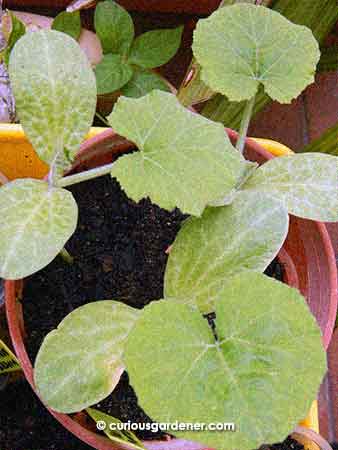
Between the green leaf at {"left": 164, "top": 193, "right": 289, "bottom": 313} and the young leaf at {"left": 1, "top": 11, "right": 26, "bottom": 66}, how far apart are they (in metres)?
0.30

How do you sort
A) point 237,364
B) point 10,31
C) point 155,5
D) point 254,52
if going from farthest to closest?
point 155,5 < point 10,31 < point 254,52 < point 237,364

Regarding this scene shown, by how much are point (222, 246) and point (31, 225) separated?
0.13m

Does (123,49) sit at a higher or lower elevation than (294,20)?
lower

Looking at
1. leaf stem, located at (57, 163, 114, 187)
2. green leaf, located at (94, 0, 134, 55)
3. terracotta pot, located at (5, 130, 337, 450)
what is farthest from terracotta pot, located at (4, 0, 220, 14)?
leaf stem, located at (57, 163, 114, 187)

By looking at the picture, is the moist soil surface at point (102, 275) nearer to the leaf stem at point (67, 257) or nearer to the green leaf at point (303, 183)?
the leaf stem at point (67, 257)

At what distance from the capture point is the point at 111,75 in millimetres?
683

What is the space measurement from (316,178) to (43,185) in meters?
0.20

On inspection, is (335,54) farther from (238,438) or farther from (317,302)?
(238,438)

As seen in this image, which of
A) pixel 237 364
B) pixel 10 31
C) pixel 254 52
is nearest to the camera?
pixel 237 364

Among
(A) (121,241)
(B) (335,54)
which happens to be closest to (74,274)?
(A) (121,241)

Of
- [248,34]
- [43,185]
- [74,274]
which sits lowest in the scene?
[74,274]

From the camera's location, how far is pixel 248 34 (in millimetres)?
451

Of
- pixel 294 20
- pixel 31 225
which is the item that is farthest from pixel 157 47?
pixel 31 225

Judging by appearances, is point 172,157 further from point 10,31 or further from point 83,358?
point 10,31
